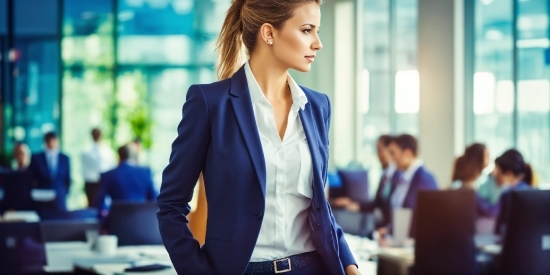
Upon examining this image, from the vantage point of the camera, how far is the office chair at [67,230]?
6.09 metres

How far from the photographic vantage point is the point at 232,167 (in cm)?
208

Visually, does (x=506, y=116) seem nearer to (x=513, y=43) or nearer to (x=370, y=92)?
(x=513, y=43)

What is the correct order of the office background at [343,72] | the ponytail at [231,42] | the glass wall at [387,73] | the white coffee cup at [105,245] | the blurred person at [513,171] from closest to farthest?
1. the ponytail at [231,42]
2. the white coffee cup at [105,245]
3. the blurred person at [513,171]
4. the office background at [343,72]
5. the glass wall at [387,73]

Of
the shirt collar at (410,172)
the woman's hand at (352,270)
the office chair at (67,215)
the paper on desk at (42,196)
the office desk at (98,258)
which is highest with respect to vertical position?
the woman's hand at (352,270)

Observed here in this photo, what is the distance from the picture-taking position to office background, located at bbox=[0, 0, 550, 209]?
1026 cm

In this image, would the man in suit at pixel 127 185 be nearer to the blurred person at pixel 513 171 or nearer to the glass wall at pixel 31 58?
the blurred person at pixel 513 171

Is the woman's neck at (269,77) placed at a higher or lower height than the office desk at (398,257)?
higher

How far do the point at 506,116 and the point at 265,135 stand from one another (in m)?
8.60

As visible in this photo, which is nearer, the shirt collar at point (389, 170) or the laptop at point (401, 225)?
the laptop at point (401, 225)

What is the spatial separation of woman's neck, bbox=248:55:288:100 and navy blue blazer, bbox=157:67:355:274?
0.20 feet

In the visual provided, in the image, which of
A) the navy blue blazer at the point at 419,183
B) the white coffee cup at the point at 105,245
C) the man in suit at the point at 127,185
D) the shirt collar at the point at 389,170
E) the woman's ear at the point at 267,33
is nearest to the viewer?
the woman's ear at the point at 267,33

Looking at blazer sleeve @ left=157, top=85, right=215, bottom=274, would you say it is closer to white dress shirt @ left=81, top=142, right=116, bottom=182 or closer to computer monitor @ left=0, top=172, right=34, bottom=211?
computer monitor @ left=0, top=172, right=34, bottom=211

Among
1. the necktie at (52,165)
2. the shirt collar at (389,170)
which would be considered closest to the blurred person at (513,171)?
the shirt collar at (389,170)

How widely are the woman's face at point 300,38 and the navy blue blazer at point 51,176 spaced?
1131 centimetres
